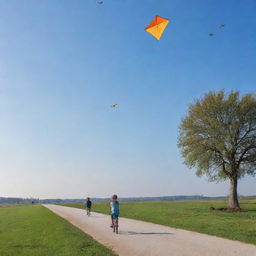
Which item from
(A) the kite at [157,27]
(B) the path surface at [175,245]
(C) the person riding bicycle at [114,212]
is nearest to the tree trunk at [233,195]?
(C) the person riding bicycle at [114,212]

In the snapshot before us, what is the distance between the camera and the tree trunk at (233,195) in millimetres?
43166

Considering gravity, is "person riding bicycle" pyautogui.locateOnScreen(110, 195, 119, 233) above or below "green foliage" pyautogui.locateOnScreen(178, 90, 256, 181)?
below

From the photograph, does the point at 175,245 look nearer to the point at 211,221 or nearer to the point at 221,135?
the point at 211,221

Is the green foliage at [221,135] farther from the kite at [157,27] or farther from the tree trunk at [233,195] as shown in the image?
the kite at [157,27]

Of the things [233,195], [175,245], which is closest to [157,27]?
[175,245]

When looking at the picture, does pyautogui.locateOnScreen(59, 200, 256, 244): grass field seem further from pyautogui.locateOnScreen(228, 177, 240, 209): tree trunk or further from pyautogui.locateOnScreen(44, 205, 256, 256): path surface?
pyautogui.locateOnScreen(228, 177, 240, 209): tree trunk

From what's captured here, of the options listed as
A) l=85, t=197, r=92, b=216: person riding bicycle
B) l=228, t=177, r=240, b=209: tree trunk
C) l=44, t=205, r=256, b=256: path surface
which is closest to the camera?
l=44, t=205, r=256, b=256: path surface

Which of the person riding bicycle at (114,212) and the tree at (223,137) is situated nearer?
the person riding bicycle at (114,212)

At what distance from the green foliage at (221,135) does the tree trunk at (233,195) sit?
2.87 ft

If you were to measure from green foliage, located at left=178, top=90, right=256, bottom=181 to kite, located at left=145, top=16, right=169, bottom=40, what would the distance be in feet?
102

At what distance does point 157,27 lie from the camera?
1377 centimetres

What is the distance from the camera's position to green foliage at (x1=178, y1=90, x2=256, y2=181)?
140ft

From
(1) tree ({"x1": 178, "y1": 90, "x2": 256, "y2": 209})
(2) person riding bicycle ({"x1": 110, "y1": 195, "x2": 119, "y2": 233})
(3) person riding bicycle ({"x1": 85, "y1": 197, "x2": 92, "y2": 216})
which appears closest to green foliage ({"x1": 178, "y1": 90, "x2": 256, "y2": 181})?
(1) tree ({"x1": 178, "y1": 90, "x2": 256, "y2": 209})

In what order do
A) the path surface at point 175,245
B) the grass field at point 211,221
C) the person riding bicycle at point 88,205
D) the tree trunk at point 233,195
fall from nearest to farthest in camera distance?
the path surface at point 175,245, the grass field at point 211,221, the person riding bicycle at point 88,205, the tree trunk at point 233,195
